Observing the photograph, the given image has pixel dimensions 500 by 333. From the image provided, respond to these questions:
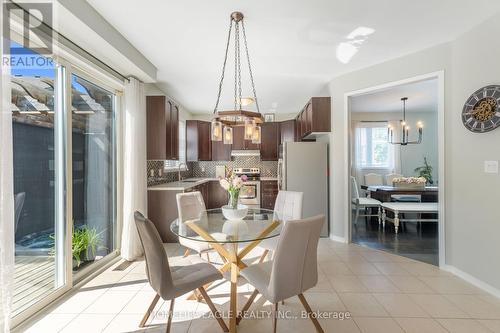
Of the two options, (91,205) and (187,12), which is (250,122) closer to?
(187,12)

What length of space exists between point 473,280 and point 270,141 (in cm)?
451

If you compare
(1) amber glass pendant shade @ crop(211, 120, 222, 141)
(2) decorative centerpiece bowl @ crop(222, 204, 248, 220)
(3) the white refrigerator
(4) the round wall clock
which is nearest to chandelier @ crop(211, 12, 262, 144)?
(1) amber glass pendant shade @ crop(211, 120, 222, 141)

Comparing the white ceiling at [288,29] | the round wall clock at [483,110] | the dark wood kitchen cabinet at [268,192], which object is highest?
the white ceiling at [288,29]

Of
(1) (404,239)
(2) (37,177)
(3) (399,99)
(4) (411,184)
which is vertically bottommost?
(1) (404,239)

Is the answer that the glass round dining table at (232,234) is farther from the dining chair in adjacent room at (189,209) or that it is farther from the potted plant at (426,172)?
the potted plant at (426,172)

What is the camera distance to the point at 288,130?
608cm

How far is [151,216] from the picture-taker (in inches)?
149

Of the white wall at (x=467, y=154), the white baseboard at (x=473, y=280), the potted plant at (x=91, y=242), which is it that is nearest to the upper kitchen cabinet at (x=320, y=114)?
the white wall at (x=467, y=154)

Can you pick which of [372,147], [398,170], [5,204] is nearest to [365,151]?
[372,147]

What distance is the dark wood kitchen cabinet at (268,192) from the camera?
225 inches

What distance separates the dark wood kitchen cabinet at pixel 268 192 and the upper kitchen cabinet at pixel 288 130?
116 cm

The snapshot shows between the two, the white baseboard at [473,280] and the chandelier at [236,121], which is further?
the white baseboard at [473,280]

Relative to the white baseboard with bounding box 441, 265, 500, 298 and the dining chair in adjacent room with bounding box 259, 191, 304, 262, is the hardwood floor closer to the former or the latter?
the white baseboard with bounding box 441, 265, 500, 298

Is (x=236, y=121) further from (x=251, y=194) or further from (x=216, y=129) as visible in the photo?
(x=251, y=194)
